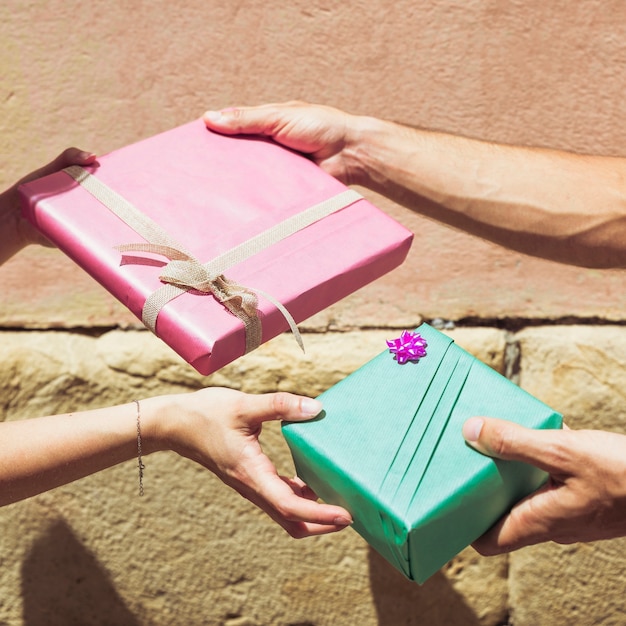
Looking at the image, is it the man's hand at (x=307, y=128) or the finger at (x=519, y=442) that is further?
the man's hand at (x=307, y=128)

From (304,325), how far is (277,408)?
0.63 m

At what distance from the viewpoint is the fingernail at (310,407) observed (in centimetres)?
104

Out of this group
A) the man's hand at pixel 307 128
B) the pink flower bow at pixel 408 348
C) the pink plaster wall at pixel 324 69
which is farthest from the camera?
the pink plaster wall at pixel 324 69

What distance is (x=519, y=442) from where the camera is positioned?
0.99 m

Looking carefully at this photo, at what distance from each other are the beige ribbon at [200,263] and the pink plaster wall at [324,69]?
0.69 meters

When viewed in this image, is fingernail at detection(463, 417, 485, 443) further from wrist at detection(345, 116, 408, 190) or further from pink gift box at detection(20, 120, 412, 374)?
wrist at detection(345, 116, 408, 190)

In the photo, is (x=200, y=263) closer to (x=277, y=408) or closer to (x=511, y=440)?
(x=277, y=408)

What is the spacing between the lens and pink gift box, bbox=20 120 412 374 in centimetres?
107

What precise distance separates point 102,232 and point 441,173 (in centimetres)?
57

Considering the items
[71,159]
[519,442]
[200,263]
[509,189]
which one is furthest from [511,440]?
[71,159]

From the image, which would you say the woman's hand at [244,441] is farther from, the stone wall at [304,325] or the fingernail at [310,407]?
the stone wall at [304,325]

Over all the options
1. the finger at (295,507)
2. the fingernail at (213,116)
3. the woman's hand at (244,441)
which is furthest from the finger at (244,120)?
the finger at (295,507)

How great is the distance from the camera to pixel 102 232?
1.13 m

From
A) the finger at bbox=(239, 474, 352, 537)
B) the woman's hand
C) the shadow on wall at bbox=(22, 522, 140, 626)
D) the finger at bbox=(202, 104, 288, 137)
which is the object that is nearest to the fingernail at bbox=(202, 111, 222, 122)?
the finger at bbox=(202, 104, 288, 137)
